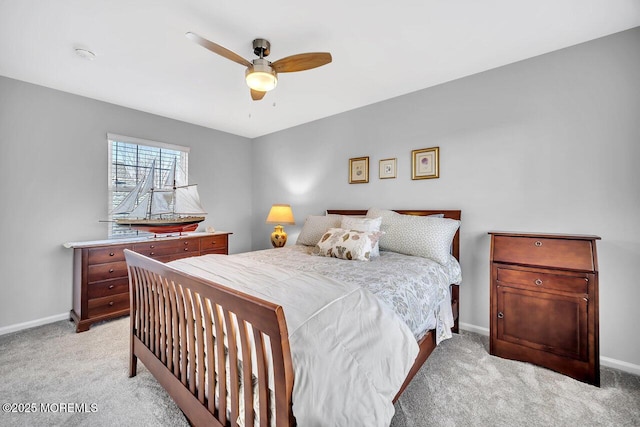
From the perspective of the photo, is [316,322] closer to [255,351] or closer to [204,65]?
[255,351]

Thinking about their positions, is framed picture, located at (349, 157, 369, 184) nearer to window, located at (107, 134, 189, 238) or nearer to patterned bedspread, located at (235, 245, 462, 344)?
patterned bedspread, located at (235, 245, 462, 344)

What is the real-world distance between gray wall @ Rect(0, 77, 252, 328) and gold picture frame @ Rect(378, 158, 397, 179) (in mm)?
3157

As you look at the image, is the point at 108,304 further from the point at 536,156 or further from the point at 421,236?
the point at 536,156

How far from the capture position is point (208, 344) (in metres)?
1.17

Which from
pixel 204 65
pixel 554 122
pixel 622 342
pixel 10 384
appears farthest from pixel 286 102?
pixel 622 342

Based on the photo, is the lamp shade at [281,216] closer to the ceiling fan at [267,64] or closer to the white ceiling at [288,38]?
the white ceiling at [288,38]

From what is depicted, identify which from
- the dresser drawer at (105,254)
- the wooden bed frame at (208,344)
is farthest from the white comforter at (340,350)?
the dresser drawer at (105,254)

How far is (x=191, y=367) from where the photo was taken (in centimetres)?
133

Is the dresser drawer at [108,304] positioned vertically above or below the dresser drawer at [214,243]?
below

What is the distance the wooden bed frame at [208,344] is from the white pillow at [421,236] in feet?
2.24

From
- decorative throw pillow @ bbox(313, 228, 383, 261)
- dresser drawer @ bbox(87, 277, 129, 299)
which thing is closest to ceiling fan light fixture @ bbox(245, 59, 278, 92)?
decorative throw pillow @ bbox(313, 228, 383, 261)

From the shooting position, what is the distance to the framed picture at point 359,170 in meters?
3.35

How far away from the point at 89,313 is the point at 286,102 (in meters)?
3.12

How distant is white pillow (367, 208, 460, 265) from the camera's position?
7.50 feet
